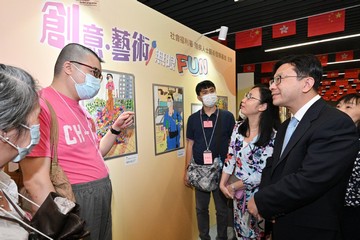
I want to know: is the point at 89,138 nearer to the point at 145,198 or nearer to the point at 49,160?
the point at 49,160

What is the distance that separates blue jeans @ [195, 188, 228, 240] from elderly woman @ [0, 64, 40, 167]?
2.39m

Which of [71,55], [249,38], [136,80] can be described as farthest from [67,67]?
[249,38]

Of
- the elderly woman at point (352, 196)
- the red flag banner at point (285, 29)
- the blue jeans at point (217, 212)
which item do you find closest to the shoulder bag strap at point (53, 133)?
the blue jeans at point (217, 212)

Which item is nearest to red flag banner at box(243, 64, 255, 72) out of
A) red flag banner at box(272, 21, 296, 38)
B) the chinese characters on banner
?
red flag banner at box(272, 21, 296, 38)

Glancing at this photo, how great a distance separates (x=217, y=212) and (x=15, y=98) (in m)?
2.67

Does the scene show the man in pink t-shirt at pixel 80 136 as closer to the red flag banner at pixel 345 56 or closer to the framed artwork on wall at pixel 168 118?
the framed artwork on wall at pixel 168 118

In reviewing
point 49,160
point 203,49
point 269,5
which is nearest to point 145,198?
point 49,160

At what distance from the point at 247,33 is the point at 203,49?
275cm

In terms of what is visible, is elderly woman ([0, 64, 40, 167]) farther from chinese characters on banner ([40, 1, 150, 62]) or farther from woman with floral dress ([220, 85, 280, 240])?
woman with floral dress ([220, 85, 280, 240])

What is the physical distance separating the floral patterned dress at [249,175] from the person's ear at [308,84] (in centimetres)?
62

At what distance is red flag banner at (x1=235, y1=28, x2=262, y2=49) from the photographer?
19.2ft

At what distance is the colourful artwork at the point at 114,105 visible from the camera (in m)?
2.15

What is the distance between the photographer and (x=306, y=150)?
1435 mm

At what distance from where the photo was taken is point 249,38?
19.5 feet
